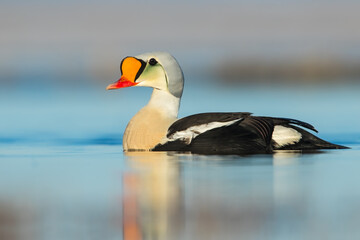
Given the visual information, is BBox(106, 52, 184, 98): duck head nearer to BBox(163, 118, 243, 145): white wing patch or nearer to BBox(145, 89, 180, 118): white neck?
BBox(145, 89, 180, 118): white neck

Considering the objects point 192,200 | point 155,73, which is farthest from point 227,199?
point 155,73

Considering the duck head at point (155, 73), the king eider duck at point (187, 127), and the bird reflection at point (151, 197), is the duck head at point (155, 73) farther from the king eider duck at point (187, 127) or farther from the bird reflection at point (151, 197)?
the bird reflection at point (151, 197)

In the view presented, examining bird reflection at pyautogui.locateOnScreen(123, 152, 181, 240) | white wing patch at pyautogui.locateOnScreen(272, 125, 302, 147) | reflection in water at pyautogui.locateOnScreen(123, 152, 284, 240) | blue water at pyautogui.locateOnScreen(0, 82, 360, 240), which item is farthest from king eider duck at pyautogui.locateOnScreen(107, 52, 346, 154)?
reflection in water at pyautogui.locateOnScreen(123, 152, 284, 240)

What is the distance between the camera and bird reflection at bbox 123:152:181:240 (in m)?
5.56

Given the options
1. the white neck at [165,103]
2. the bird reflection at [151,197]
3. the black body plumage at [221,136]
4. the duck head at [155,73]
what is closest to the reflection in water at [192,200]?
the bird reflection at [151,197]

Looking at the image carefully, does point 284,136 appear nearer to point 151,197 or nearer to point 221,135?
point 221,135

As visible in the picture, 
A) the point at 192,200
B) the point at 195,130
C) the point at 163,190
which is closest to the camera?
the point at 192,200

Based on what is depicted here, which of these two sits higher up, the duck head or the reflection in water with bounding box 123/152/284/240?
the duck head

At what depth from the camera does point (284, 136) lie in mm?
9391

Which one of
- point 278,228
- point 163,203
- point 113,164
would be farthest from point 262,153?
point 278,228

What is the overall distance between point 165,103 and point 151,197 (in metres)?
3.37

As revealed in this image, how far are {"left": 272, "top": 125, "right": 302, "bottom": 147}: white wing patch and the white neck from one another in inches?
39.0

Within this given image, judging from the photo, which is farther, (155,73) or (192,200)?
(155,73)

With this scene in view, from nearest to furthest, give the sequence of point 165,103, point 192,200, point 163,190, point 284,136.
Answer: point 192,200 < point 163,190 < point 284,136 < point 165,103
